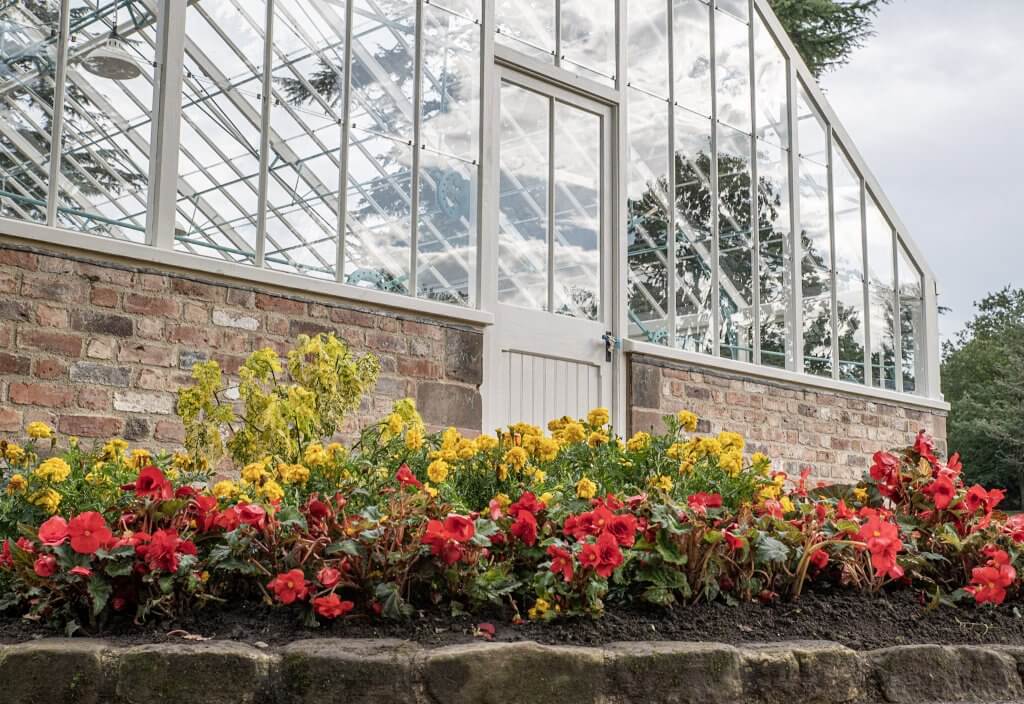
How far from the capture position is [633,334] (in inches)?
341

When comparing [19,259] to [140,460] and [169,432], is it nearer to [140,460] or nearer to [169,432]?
[169,432]

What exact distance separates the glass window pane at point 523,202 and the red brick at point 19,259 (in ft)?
10.3

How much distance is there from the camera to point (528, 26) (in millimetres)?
8234

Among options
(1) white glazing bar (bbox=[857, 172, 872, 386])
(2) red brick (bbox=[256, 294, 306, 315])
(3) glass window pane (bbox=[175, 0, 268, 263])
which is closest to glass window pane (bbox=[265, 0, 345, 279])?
(3) glass window pane (bbox=[175, 0, 268, 263])

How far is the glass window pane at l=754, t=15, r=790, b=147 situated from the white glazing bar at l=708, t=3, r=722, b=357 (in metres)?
0.59

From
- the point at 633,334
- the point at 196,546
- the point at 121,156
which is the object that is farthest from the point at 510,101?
the point at 196,546

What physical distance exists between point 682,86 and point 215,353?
500 centimetres

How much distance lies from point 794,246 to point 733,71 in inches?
64.5

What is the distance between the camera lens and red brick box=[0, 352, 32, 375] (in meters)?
5.34

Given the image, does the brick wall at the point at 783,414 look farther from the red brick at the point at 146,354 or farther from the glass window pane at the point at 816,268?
the red brick at the point at 146,354

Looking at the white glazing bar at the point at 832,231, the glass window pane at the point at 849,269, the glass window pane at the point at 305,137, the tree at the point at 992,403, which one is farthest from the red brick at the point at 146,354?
the tree at the point at 992,403

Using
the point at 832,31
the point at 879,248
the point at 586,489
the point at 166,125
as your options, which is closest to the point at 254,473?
the point at 586,489

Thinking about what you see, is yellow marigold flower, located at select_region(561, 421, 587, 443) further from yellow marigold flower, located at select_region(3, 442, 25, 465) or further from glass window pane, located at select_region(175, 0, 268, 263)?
glass window pane, located at select_region(175, 0, 268, 263)

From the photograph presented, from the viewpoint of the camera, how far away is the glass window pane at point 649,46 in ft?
29.9
